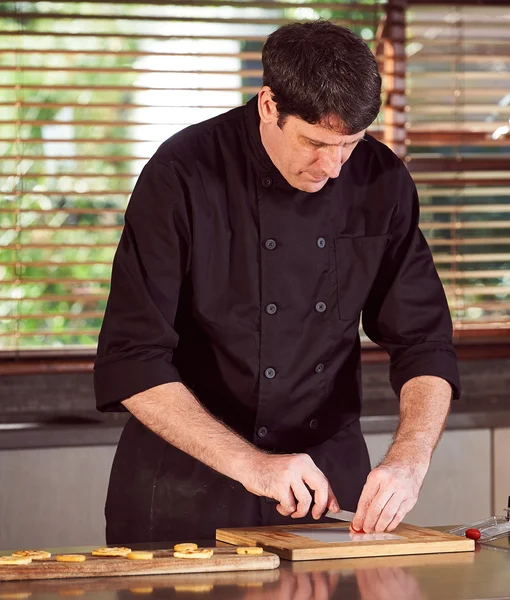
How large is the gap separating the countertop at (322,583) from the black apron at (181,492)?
38cm

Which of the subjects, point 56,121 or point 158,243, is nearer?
point 158,243

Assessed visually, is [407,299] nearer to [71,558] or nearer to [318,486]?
[318,486]

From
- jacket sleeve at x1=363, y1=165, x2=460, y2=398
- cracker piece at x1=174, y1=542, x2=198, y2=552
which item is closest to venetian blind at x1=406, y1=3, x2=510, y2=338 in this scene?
jacket sleeve at x1=363, y1=165, x2=460, y2=398

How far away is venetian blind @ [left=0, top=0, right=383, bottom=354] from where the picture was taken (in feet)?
10.2

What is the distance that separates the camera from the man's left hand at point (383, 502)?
1655mm

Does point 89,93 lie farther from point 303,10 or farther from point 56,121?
point 303,10

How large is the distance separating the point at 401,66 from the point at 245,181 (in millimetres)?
1554

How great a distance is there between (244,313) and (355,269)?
0.71 feet

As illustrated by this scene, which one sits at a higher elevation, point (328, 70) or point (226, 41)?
point (226, 41)

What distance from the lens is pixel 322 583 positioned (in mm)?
1402

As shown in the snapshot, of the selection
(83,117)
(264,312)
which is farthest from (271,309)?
(83,117)

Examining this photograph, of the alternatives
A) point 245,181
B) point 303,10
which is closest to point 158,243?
point 245,181

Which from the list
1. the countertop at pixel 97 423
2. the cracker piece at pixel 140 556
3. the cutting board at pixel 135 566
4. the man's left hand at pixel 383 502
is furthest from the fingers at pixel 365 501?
the countertop at pixel 97 423

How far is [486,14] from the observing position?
3.42 meters
